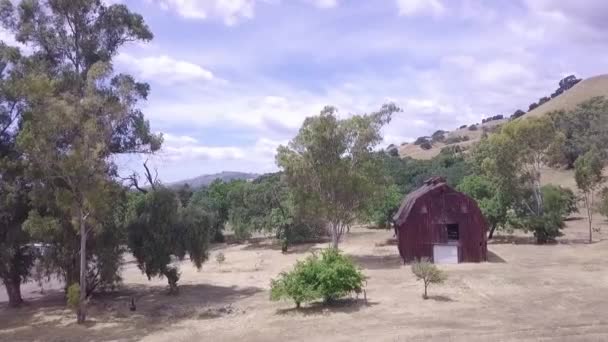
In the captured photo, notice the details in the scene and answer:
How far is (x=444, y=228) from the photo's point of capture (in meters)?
37.2

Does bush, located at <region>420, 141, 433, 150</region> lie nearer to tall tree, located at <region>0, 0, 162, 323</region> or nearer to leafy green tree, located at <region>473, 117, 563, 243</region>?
leafy green tree, located at <region>473, 117, 563, 243</region>

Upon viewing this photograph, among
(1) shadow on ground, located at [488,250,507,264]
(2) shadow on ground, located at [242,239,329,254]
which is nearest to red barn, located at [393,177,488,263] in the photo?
(1) shadow on ground, located at [488,250,507,264]

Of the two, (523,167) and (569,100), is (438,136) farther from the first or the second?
(523,167)

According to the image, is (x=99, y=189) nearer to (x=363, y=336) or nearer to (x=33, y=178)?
(x=33, y=178)

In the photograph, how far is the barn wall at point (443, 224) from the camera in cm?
3697

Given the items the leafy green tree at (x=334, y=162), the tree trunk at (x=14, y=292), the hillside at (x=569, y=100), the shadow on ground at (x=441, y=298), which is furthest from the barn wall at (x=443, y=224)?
Answer: the hillside at (x=569, y=100)

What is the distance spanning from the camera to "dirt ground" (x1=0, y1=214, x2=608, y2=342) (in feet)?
64.5

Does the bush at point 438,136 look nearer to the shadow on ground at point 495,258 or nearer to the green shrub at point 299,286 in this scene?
the shadow on ground at point 495,258

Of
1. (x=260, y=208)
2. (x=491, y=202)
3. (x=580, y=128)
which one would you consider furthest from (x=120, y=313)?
(x=580, y=128)

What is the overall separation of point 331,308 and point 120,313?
388 inches

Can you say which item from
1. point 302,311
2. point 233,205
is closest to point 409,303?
point 302,311

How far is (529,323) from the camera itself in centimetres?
1984

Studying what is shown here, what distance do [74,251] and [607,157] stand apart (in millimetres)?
48028

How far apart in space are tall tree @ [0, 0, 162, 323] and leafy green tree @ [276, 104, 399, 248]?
39.2ft
